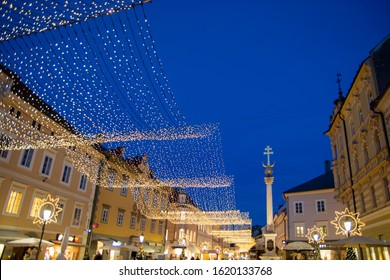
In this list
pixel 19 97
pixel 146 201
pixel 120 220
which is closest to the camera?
pixel 19 97

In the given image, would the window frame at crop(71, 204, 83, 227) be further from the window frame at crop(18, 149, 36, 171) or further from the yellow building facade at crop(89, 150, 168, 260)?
the window frame at crop(18, 149, 36, 171)

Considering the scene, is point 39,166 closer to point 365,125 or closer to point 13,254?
point 13,254

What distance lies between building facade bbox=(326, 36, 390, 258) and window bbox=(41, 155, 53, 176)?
20.8 metres

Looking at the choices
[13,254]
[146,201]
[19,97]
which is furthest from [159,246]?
[19,97]

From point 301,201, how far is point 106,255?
2510cm

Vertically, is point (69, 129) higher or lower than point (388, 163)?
higher

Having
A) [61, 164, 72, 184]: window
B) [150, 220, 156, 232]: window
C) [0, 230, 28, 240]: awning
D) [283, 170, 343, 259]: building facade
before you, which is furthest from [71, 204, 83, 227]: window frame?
[283, 170, 343, 259]: building facade

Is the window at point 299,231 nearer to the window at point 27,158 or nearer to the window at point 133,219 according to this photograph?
the window at point 133,219

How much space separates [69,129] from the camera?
20.9 meters

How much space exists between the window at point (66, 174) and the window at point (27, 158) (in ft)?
11.4

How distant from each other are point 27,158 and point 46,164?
178 centimetres

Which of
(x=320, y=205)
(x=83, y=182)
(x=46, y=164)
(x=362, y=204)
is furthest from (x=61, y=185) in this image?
(x=320, y=205)

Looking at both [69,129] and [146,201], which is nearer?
[69,129]

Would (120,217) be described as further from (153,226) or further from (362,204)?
(362,204)
